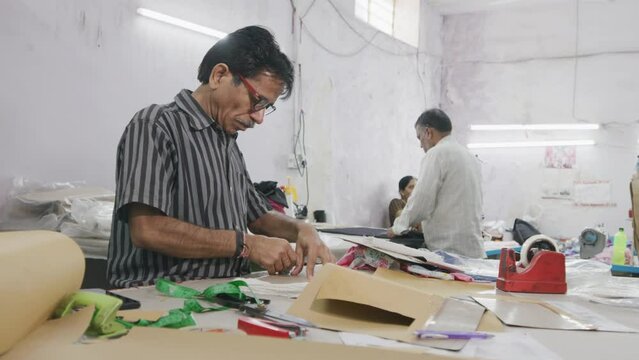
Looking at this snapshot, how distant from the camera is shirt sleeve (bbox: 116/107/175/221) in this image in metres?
1.37

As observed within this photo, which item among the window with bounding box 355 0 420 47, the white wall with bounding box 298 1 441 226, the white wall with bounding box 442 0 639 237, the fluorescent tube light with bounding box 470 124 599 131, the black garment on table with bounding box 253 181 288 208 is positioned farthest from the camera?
the fluorescent tube light with bounding box 470 124 599 131

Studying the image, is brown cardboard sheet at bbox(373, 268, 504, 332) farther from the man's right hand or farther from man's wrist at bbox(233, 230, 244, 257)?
man's wrist at bbox(233, 230, 244, 257)

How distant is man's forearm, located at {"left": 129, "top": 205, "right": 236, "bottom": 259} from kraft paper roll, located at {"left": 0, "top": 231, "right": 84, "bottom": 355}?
419 millimetres

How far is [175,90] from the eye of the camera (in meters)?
2.96

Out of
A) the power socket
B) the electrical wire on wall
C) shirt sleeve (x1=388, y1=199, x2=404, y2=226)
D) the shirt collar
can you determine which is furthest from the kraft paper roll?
shirt sleeve (x1=388, y1=199, x2=404, y2=226)

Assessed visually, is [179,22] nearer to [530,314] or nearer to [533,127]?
[530,314]

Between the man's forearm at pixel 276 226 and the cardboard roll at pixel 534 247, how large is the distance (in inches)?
28.3

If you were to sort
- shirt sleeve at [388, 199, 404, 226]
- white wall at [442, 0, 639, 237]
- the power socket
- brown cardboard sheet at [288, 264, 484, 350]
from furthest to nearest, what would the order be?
1. white wall at [442, 0, 639, 237]
2. shirt sleeve at [388, 199, 404, 226]
3. the power socket
4. brown cardboard sheet at [288, 264, 484, 350]

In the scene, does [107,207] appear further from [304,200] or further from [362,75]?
[362,75]

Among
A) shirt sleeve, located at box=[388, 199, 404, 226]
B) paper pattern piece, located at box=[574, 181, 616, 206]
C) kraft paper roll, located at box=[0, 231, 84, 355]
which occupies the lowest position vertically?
shirt sleeve, located at box=[388, 199, 404, 226]

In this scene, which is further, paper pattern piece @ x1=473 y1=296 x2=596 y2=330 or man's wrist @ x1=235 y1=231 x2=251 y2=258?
man's wrist @ x1=235 y1=231 x2=251 y2=258

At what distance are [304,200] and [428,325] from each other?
312 centimetres

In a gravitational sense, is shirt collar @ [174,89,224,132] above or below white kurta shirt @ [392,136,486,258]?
above

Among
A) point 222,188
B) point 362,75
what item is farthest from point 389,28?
point 222,188
